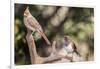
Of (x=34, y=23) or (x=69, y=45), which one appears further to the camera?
(x=69, y=45)

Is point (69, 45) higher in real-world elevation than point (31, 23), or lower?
lower

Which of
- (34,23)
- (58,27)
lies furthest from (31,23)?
(58,27)

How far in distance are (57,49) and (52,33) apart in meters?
0.15

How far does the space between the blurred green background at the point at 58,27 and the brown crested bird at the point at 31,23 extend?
26 mm

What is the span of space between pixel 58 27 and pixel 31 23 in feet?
0.80

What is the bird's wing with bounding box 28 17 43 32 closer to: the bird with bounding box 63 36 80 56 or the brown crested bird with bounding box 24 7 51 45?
the brown crested bird with bounding box 24 7 51 45

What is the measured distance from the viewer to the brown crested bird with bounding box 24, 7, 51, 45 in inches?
70.2

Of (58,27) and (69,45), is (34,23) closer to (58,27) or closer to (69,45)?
(58,27)

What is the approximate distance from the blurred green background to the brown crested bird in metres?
0.03

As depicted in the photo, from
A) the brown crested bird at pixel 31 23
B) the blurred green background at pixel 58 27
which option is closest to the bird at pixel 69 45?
the blurred green background at pixel 58 27

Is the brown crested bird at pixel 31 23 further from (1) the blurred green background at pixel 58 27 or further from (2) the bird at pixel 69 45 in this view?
(2) the bird at pixel 69 45

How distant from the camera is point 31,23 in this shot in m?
1.80

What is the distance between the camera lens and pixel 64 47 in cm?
189

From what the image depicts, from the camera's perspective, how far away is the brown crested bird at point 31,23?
1783 mm
